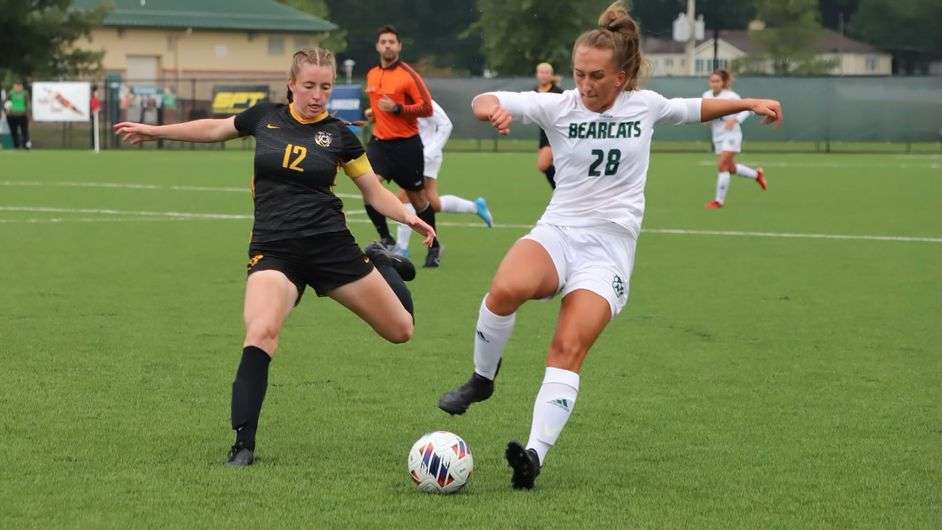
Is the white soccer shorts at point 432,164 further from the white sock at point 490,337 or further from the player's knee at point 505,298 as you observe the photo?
the player's knee at point 505,298

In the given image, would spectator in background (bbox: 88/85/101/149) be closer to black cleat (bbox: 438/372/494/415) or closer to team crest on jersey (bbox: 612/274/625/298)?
black cleat (bbox: 438/372/494/415)

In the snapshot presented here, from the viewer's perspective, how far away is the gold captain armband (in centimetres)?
741

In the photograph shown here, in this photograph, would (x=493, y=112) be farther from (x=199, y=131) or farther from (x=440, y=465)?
(x=199, y=131)

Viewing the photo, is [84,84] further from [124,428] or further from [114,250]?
[124,428]

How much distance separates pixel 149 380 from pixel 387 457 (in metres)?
2.36

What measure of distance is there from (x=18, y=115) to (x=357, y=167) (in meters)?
40.3

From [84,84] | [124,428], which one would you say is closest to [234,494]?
[124,428]

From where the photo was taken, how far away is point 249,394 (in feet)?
22.2

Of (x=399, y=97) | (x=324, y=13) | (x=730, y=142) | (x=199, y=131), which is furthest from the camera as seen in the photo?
(x=324, y=13)

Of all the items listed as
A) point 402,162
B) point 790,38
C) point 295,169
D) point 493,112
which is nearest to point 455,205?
point 402,162

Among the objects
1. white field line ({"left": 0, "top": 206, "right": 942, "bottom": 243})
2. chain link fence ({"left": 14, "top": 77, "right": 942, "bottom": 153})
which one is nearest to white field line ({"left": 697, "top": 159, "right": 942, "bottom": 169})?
chain link fence ({"left": 14, "top": 77, "right": 942, "bottom": 153})

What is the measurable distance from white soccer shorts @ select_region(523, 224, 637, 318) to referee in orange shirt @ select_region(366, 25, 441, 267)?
7.94m

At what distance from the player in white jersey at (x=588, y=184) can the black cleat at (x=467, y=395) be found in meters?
0.18

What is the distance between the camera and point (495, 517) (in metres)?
5.95
